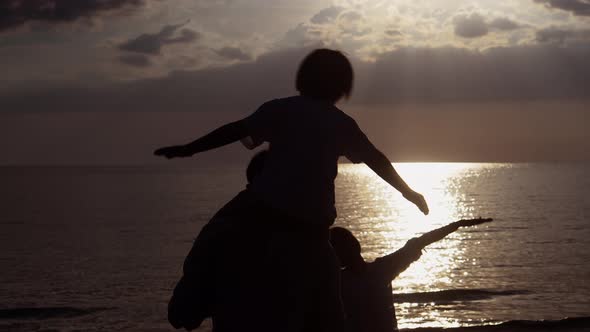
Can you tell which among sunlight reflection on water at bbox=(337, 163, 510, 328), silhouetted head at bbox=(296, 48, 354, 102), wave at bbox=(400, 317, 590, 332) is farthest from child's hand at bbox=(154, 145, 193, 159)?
wave at bbox=(400, 317, 590, 332)

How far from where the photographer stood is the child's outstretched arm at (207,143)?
3330 mm

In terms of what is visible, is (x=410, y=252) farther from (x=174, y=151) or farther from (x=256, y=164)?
(x=174, y=151)

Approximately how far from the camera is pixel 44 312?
985 inches

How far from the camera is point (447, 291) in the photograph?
28984mm

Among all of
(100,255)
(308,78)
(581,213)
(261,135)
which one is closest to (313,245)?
(261,135)

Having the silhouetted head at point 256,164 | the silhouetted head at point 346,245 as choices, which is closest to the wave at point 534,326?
the silhouetted head at point 346,245

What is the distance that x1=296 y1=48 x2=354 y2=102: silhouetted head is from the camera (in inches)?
150

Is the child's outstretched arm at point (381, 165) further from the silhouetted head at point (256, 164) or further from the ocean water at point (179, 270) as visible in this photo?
the ocean water at point (179, 270)

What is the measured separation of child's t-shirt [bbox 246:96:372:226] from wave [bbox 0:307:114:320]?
22.7m

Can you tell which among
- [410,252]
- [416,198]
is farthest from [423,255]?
[416,198]

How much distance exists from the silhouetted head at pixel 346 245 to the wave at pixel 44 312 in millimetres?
21325

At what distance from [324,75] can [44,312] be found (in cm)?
2369

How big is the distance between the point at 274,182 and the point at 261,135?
247 millimetres

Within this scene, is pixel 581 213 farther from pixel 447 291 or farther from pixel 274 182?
pixel 274 182
